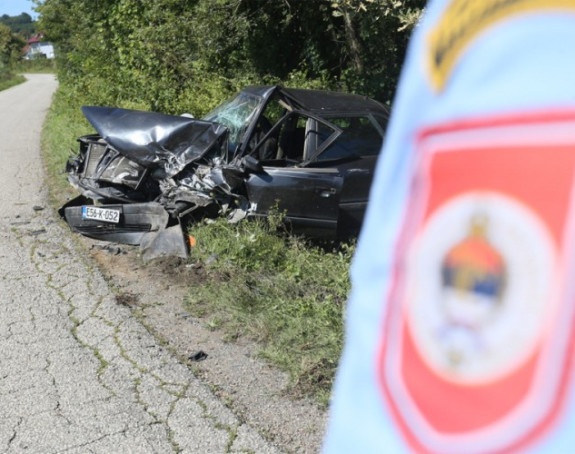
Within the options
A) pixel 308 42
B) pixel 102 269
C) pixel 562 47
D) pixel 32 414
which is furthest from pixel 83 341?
pixel 308 42

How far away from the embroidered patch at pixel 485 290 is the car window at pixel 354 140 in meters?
5.96

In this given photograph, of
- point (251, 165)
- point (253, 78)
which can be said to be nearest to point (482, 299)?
point (251, 165)

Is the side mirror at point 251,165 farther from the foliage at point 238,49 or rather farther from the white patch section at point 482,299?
the white patch section at point 482,299

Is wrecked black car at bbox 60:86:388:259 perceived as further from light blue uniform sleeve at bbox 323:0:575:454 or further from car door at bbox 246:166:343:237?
light blue uniform sleeve at bbox 323:0:575:454

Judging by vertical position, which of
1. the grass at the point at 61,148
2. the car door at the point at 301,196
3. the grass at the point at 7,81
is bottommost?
the grass at the point at 7,81

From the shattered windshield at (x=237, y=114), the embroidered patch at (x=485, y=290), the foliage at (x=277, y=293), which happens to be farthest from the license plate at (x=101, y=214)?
the embroidered patch at (x=485, y=290)

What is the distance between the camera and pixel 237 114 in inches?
302

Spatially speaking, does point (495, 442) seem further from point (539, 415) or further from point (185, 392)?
point (185, 392)

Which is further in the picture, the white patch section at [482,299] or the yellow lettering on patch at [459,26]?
the yellow lettering on patch at [459,26]

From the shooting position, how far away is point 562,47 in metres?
0.85

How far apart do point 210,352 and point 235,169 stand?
2.39 metres

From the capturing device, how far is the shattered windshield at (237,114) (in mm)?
7359

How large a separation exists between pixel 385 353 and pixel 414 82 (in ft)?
1.34

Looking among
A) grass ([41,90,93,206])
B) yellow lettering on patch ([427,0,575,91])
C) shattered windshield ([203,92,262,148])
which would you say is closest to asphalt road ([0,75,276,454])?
shattered windshield ([203,92,262,148])
